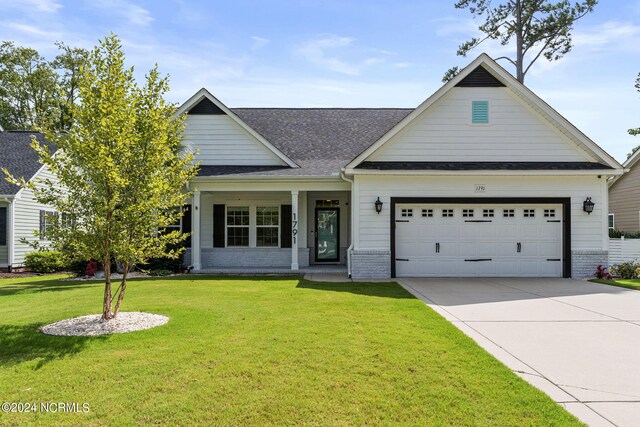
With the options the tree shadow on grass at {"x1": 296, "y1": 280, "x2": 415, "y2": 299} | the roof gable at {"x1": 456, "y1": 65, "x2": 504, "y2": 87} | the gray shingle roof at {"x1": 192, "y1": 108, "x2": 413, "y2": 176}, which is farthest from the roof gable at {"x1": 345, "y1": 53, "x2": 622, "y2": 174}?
the tree shadow on grass at {"x1": 296, "y1": 280, "x2": 415, "y2": 299}

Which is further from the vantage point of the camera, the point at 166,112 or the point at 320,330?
the point at 166,112

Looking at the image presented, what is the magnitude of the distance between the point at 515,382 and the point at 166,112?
21.2ft

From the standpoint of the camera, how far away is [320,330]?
21.5 ft

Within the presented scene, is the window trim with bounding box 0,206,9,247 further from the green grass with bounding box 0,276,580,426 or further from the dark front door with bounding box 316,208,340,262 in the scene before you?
the dark front door with bounding box 316,208,340,262

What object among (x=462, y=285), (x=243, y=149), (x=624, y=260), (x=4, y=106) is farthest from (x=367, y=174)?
(x=4, y=106)

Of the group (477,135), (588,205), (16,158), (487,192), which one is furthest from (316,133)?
(16,158)

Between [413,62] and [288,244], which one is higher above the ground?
[413,62]

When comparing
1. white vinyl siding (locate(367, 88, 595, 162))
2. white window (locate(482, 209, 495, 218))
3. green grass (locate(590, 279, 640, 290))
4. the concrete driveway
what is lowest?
green grass (locate(590, 279, 640, 290))

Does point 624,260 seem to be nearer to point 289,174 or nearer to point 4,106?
point 289,174

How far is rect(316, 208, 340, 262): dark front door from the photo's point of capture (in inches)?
656

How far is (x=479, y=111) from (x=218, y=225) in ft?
32.1

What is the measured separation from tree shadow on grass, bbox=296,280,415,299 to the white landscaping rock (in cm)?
458

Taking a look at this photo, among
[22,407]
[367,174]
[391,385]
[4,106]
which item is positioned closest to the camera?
[22,407]

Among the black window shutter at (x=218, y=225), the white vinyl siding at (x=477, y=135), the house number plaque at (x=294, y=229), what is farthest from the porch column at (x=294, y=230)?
the white vinyl siding at (x=477, y=135)
